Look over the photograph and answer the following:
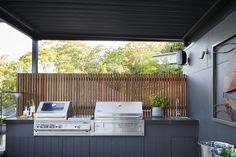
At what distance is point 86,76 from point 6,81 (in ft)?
13.5

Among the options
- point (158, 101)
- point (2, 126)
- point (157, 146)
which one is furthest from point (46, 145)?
point (158, 101)

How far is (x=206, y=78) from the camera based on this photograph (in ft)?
14.0

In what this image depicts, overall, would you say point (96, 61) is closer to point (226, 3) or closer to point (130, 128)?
point (130, 128)

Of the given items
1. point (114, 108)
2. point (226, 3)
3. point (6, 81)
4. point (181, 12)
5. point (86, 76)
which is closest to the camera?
point (226, 3)

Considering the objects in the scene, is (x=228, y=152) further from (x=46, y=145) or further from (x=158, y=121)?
(x=46, y=145)

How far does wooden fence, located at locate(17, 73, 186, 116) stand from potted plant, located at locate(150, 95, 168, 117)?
0.66ft

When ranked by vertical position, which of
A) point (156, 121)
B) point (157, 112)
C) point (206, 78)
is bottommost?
point (156, 121)

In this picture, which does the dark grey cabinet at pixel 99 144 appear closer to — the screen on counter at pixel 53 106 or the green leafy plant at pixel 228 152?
Result: the screen on counter at pixel 53 106

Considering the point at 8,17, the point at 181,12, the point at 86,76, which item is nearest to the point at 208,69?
the point at 181,12

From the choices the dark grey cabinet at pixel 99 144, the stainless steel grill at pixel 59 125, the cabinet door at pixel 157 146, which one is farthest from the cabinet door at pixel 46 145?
the cabinet door at pixel 157 146

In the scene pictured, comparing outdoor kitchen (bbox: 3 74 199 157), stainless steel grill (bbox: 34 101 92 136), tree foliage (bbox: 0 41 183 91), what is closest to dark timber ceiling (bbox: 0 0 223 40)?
outdoor kitchen (bbox: 3 74 199 157)

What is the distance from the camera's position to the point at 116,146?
15.2ft

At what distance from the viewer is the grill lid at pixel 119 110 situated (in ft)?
Result: 15.3

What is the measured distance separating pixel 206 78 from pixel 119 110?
5.14ft
